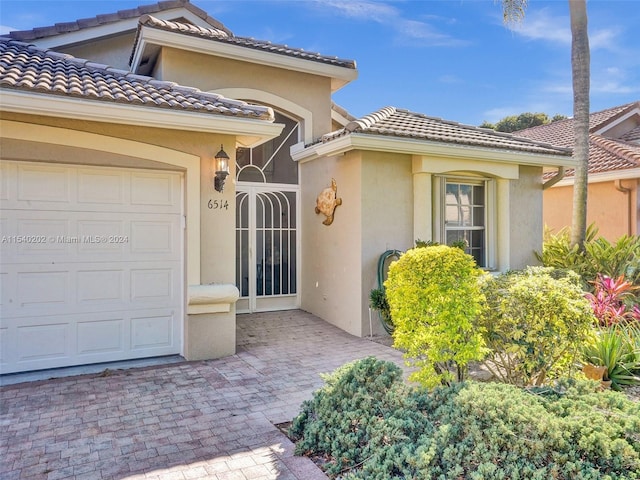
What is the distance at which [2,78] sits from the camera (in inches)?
242

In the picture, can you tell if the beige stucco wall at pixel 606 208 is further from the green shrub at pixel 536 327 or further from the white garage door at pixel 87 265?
the white garage door at pixel 87 265

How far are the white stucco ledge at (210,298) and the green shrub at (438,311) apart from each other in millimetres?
3498

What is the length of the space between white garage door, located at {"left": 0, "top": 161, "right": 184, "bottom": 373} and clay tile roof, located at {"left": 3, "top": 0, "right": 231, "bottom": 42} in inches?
265

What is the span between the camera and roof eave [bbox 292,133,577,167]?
896 cm

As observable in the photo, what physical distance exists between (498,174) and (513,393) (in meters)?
8.06

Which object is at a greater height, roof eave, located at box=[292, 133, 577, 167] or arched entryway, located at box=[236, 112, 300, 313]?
roof eave, located at box=[292, 133, 577, 167]

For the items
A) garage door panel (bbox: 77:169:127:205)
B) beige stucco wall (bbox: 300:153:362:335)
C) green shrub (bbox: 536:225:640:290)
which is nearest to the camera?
garage door panel (bbox: 77:169:127:205)

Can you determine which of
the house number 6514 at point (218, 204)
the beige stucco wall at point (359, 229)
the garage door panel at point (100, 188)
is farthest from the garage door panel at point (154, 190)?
the beige stucco wall at point (359, 229)

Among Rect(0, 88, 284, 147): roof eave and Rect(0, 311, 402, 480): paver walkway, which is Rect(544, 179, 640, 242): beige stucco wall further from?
Rect(0, 88, 284, 147): roof eave

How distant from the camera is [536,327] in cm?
510

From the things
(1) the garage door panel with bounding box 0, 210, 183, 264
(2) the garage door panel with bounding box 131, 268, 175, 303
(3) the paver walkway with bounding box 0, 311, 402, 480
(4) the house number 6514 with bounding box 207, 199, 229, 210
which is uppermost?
(4) the house number 6514 with bounding box 207, 199, 229, 210

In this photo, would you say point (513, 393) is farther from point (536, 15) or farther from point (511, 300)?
point (536, 15)

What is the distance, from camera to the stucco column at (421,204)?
1001cm

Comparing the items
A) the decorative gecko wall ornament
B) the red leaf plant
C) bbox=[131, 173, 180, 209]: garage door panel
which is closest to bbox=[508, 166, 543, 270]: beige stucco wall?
the red leaf plant
